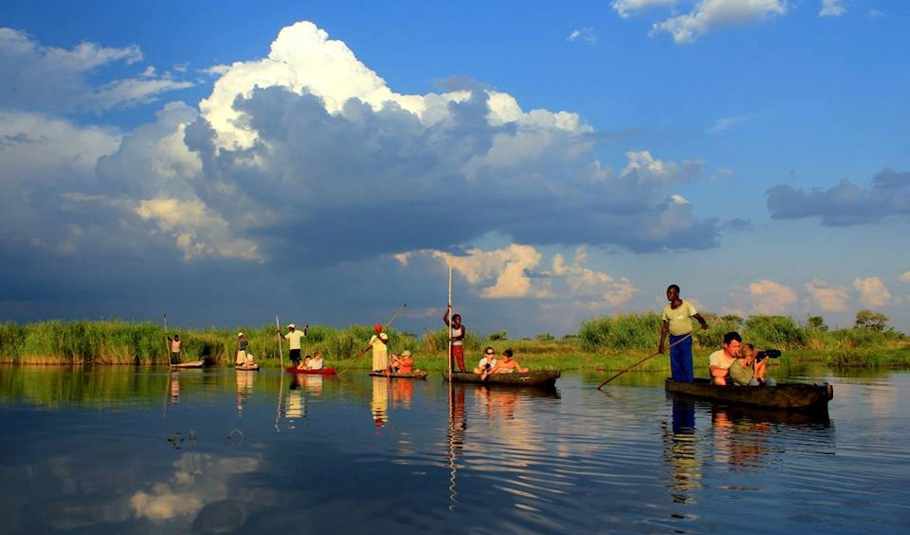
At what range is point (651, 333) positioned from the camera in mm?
38719

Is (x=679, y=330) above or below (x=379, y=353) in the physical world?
above

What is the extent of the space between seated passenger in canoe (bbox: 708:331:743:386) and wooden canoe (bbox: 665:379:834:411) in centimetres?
A: 26

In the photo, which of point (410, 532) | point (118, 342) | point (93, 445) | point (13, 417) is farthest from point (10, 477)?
point (118, 342)

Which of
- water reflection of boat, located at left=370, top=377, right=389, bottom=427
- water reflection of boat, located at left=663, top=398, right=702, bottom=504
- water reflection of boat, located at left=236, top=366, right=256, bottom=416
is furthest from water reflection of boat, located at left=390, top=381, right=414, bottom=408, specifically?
water reflection of boat, located at left=663, top=398, right=702, bottom=504

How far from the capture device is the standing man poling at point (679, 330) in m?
18.1

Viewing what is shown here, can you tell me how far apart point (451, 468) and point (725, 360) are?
32.1ft

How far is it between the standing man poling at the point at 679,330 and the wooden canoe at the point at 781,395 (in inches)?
78.6

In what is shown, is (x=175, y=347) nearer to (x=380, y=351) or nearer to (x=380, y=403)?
(x=380, y=351)

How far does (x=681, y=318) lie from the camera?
59.4 feet

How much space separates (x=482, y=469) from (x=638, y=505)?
228 centimetres

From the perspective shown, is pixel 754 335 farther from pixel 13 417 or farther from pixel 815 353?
pixel 13 417

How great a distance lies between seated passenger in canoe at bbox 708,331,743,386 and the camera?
51.7ft

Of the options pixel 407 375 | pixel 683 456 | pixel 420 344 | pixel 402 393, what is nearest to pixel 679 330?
pixel 402 393

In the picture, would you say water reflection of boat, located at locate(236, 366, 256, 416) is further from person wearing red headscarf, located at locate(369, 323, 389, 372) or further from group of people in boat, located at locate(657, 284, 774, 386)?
group of people in boat, located at locate(657, 284, 774, 386)
